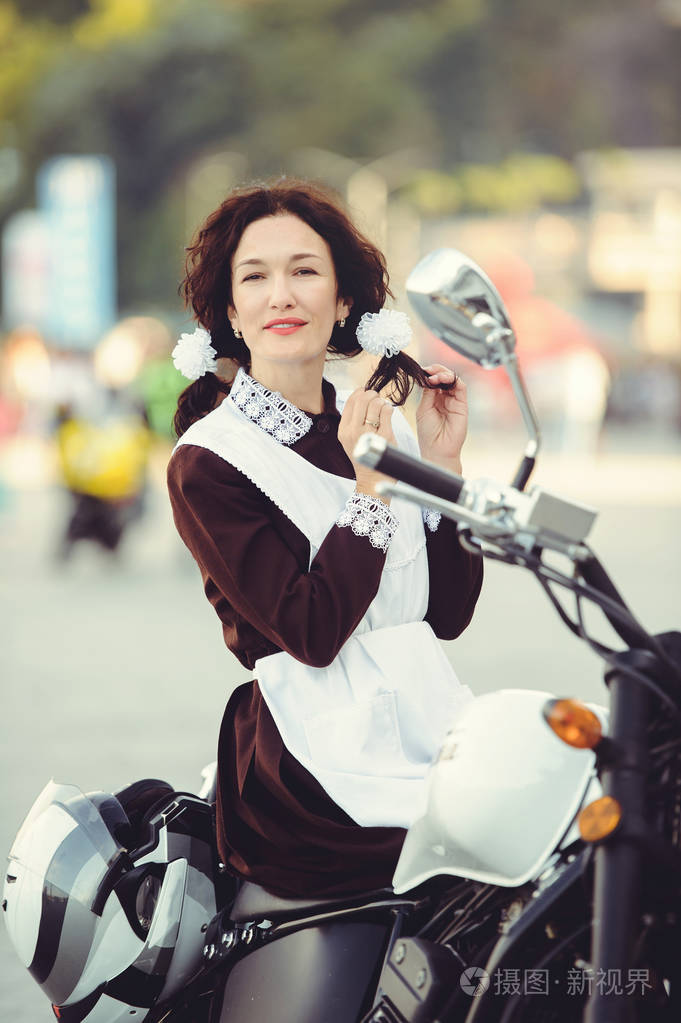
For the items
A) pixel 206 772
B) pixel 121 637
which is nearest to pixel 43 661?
pixel 121 637

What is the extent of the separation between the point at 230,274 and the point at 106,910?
105 centimetres

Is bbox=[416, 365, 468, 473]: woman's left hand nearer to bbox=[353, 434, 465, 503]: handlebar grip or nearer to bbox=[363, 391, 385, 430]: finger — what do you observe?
bbox=[363, 391, 385, 430]: finger

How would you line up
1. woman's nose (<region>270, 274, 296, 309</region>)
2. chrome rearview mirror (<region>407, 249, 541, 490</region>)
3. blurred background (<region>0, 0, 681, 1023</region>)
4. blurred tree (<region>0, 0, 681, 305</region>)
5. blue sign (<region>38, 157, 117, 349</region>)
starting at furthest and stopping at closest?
1. blurred tree (<region>0, 0, 681, 305</region>)
2. blue sign (<region>38, 157, 117, 349</region>)
3. blurred background (<region>0, 0, 681, 1023</region>)
4. woman's nose (<region>270, 274, 296, 309</region>)
5. chrome rearview mirror (<region>407, 249, 541, 490</region>)

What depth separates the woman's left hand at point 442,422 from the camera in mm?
2492

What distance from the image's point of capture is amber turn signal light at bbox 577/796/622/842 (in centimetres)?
173

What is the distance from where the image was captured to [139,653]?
8.04 metres

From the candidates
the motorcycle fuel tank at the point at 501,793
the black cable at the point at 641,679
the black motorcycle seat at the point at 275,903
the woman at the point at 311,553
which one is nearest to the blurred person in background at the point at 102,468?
the woman at the point at 311,553

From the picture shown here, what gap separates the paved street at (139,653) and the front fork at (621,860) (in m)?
2.10

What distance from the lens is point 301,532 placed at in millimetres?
2344

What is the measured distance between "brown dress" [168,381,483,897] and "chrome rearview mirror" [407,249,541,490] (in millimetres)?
461

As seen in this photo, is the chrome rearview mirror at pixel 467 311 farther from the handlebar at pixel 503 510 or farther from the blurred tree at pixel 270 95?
the blurred tree at pixel 270 95

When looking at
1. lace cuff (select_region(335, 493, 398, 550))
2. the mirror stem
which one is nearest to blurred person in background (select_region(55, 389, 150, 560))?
lace cuff (select_region(335, 493, 398, 550))

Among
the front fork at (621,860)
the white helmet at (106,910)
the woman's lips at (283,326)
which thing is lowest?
→ the white helmet at (106,910)

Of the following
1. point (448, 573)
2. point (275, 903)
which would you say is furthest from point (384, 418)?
point (275, 903)
